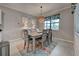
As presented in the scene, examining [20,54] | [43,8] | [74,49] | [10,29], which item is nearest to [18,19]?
[10,29]

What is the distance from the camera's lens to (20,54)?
137 cm

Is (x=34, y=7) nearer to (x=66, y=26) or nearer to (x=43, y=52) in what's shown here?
(x=66, y=26)

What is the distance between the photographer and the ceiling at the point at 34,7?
52.4 inches

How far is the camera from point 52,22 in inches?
55.7

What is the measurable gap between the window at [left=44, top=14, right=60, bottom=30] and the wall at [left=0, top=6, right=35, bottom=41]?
22cm

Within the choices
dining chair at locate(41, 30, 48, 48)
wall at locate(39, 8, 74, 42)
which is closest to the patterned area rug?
dining chair at locate(41, 30, 48, 48)

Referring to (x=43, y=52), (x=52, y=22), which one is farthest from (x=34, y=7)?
(x=43, y=52)

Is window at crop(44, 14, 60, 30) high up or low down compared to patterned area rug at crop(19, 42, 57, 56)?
up

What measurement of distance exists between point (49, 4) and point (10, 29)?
61 centimetres

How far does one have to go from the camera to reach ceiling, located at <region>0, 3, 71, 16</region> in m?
1.33

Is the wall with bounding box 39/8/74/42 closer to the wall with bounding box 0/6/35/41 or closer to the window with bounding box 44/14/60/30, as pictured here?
the window with bounding box 44/14/60/30

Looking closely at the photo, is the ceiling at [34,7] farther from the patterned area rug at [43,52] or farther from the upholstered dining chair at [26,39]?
the patterned area rug at [43,52]

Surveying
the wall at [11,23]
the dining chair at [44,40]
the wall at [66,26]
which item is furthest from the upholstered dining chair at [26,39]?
the wall at [66,26]

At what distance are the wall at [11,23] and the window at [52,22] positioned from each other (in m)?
0.22
